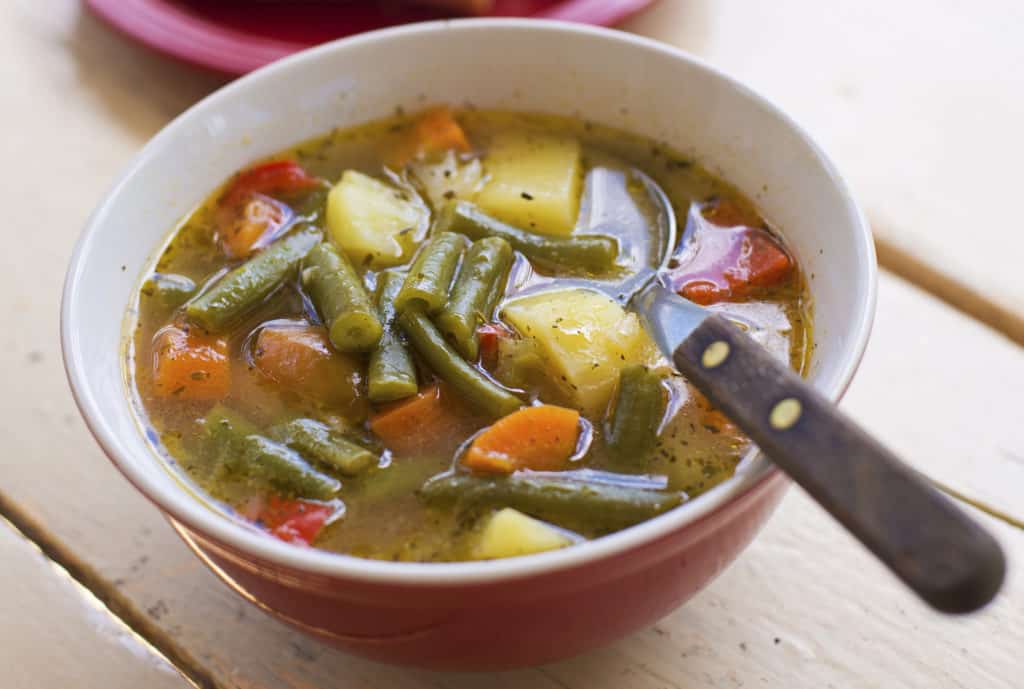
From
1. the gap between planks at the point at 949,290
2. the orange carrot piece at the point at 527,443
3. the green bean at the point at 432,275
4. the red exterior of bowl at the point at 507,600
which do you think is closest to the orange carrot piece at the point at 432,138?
the green bean at the point at 432,275

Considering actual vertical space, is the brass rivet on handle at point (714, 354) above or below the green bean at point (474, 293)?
above

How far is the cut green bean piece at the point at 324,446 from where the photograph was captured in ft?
5.88

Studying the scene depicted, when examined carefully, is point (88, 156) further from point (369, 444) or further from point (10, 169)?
point (369, 444)

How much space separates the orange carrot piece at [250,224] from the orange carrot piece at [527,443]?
2.48 ft

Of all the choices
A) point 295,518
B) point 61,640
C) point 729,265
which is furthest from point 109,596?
point 729,265

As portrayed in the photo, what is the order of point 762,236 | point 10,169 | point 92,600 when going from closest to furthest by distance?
point 92,600, point 762,236, point 10,169

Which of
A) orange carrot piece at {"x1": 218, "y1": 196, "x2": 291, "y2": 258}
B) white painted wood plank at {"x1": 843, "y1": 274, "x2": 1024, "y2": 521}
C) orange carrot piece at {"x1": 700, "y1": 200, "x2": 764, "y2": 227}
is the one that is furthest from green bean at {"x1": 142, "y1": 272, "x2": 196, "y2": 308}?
white painted wood plank at {"x1": 843, "y1": 274, "x2": 1024, "y2": 521}

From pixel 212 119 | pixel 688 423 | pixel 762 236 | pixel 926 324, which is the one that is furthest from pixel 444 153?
pixel 926 324

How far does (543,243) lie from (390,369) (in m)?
0.49

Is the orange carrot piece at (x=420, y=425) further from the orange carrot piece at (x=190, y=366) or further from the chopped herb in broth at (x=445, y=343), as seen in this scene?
the orange carrot piece at (x=190, y=366)

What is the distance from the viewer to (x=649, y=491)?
1735mm

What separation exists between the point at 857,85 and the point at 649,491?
187 centimetres

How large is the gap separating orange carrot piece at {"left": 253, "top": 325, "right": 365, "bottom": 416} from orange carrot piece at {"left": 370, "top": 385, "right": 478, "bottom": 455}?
69 millimetres

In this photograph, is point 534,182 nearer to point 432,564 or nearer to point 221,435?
point 221,435
